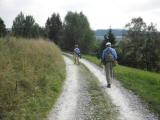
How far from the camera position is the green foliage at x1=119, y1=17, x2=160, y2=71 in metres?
68.8

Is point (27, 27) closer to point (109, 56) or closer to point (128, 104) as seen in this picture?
point (109, 56)

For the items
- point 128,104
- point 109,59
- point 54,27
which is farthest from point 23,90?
point 54,27

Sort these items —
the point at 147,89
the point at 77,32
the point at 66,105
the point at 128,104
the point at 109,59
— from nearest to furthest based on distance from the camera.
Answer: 1. the point at 66,105
2. the point at 128,104
3. the point at 147,89
4. the point at 109,59
5. the point at 77,32

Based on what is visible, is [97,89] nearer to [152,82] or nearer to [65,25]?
[152,82]

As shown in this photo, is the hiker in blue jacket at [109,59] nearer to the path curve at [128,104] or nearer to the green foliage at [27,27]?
the path curve at [128,104]

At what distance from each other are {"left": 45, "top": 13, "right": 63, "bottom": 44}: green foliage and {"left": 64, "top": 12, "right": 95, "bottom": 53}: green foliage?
503 centimetres

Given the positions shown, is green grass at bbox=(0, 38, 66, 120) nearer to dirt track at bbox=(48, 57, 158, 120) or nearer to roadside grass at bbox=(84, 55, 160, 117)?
dirt track at bbox=(48, 57, 158, 120)

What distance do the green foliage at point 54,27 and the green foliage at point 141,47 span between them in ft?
92.5

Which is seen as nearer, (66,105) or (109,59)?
(66,105)

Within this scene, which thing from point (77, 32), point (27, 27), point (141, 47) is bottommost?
point (141, 47)

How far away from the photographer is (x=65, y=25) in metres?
93.4

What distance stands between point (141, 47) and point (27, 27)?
958 inches

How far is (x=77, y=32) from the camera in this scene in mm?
91500

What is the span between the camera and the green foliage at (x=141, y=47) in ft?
226
